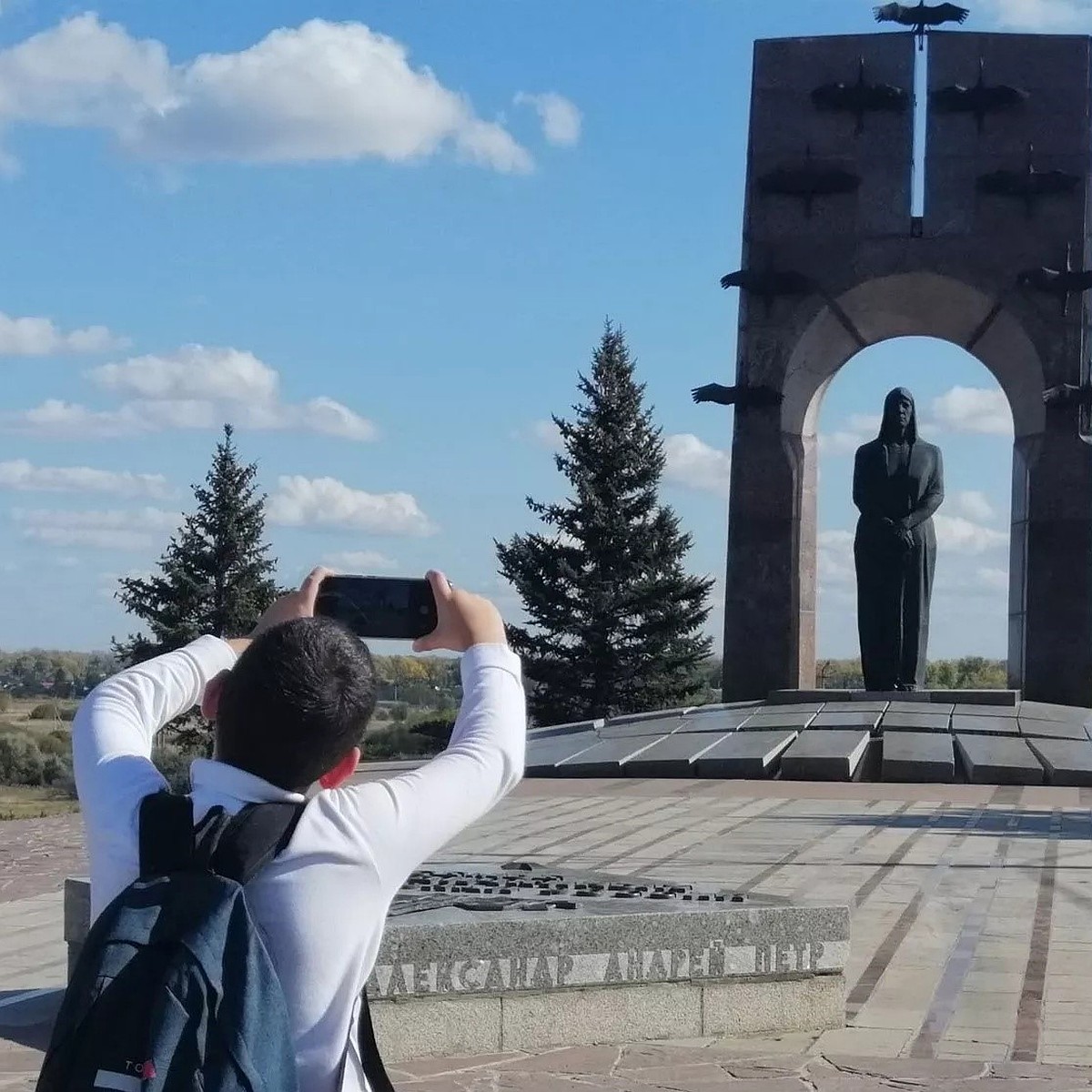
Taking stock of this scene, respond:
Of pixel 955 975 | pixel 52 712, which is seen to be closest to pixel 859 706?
pixel 955 975

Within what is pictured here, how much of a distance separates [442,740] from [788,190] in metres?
10.9

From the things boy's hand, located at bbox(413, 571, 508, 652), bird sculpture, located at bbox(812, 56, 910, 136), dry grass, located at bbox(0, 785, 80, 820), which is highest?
bird sculpture, located at bbox(812, 56, 910, 136)

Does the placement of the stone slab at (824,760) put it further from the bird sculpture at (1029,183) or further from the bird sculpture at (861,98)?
the bird sculpture at (861,98)

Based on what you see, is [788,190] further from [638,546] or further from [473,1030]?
[473,1030]

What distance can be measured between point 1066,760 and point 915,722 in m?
1.78

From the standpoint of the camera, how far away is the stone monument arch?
1759 centimetres

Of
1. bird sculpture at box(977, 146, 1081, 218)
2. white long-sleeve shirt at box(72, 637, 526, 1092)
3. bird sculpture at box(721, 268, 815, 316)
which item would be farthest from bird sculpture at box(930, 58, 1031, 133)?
white long-sleeve shirt at box(72, 637, 526, 1092)

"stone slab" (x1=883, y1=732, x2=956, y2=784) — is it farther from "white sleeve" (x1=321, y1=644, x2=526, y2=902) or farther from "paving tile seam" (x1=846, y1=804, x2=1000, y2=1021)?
"white sleeve" (x1=321, y1=644, x2=526, y2=902)

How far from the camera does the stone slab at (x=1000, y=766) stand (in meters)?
11.4

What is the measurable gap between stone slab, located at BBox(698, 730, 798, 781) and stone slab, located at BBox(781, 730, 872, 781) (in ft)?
0.30

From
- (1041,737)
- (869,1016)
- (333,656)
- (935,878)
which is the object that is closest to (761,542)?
(1041,737)

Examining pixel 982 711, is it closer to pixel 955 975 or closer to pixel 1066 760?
pixel 1066 760

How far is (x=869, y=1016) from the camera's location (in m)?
4.27

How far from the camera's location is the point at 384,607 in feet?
6.09
